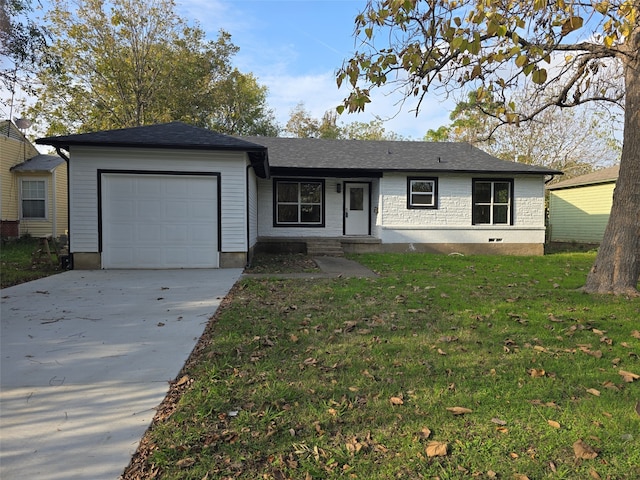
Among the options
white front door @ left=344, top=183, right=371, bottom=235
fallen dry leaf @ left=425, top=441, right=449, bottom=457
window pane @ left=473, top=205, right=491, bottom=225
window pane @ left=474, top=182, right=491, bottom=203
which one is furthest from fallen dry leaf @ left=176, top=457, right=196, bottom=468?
window pane @ left=474, top=182, right=491, bottom=203

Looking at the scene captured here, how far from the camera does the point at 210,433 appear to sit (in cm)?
252

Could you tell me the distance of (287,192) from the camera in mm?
15203

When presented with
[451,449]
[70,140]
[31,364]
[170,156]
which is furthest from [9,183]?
[451,449]

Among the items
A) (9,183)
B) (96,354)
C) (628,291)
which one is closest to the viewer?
(96,354)

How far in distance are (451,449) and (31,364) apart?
3729mm

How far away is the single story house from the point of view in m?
9.85

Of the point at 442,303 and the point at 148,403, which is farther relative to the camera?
the point at 442,303

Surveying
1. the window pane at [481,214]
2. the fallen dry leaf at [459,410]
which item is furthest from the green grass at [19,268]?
the window pane at [481,214]

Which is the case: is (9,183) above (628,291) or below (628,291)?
above

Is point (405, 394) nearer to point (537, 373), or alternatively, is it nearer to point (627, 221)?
Result: point (537, 373)

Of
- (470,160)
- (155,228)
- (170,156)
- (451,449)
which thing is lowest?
(451,449)

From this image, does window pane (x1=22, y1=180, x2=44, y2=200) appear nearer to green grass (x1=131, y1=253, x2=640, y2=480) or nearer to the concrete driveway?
the concrete driveway

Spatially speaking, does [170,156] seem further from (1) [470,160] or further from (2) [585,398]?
(1) [470,160]

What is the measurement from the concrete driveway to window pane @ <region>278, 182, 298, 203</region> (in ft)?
27.2
